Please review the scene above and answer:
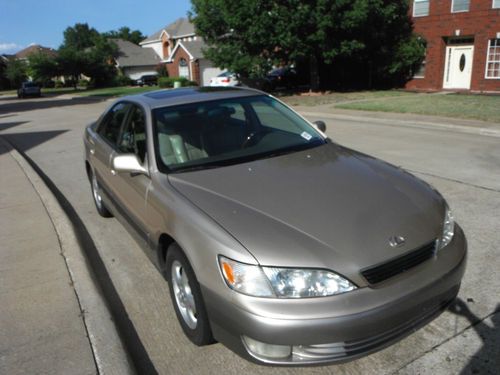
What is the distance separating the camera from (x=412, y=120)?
12.7 metres

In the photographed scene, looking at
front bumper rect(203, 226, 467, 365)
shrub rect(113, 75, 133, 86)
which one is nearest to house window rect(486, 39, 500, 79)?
front bumper rect(203, 226, 467, 365)

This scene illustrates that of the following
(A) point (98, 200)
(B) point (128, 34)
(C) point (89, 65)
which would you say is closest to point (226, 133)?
(A) point (98, 200)

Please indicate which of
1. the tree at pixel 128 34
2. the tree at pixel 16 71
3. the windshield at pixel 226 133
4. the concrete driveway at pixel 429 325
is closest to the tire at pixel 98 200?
the concrete driveway at pixel 429 325

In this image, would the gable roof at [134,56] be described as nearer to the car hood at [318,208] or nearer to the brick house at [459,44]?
the brick house at [459,44]

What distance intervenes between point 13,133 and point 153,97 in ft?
44.6

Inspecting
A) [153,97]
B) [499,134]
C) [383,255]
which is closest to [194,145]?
[153,97]

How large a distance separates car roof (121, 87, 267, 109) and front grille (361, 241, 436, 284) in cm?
232

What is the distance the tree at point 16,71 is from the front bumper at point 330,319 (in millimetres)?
76439

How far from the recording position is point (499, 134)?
1027 cm

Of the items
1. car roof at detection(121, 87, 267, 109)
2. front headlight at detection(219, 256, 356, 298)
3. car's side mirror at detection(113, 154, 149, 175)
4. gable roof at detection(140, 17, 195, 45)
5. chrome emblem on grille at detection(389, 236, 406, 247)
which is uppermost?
gable roof at detection(140, 17, 195, 45)

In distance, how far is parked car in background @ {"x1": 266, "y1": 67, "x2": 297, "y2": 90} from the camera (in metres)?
31.2

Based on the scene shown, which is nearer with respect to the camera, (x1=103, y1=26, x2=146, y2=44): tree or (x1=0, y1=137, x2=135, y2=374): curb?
(x1=0, y1=137, x2=135, y2=374): curb

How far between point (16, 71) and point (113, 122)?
73.6 m

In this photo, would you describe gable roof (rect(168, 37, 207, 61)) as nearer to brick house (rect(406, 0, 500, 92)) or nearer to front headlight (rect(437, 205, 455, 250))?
brick house (rect(406, 0, 500, 92))
